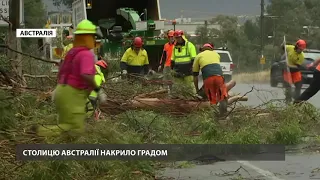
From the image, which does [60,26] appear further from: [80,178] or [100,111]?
[80,178]

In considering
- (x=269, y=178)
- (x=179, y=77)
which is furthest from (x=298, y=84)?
(x=269, y=178)

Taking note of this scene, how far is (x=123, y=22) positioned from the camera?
66.6 ft

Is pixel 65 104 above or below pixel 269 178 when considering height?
above

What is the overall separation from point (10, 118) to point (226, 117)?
4.04 m

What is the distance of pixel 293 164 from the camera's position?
8148mm

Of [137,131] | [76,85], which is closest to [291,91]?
[137,131]

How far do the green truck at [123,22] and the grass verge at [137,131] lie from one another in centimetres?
758

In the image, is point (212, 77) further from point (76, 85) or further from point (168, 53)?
point (76, 85)

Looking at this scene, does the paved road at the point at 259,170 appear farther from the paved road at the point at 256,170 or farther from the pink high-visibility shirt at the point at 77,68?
the pink high-visibility shirt at the point at 77,68

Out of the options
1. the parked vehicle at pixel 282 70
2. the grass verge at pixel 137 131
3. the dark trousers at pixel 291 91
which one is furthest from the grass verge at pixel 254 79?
the grass verge at pixel 137 131

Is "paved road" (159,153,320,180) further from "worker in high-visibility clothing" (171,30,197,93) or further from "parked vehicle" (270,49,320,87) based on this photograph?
"parked vehicle" (270,49,320,87)

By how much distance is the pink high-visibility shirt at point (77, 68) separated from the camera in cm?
648
